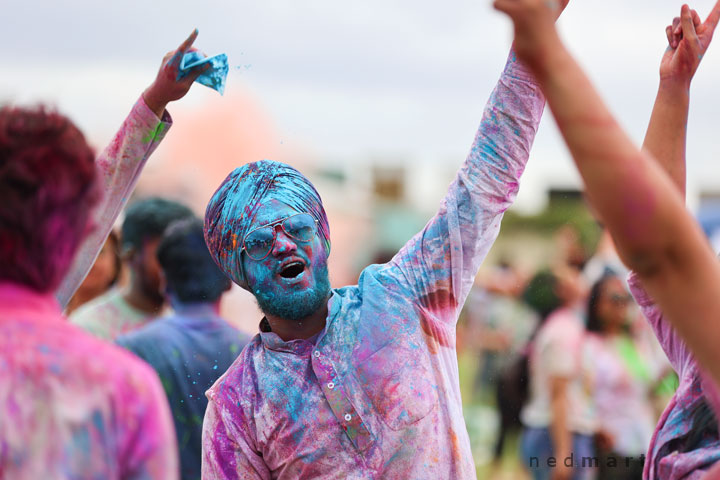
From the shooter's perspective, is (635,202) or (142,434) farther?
(142,434)

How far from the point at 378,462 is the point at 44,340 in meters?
1.16

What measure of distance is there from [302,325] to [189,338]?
1319mm

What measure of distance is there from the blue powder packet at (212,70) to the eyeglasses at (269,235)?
0.51m

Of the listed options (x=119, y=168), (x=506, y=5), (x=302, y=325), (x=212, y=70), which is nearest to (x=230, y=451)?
(x=302, y=325)

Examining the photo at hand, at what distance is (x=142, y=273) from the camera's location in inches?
189

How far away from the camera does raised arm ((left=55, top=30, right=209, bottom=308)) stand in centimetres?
279

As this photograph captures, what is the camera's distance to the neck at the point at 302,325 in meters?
2.67

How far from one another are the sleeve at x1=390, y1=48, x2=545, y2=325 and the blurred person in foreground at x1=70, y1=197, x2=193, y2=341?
235cm

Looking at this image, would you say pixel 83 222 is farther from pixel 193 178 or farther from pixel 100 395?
pixel 193 178

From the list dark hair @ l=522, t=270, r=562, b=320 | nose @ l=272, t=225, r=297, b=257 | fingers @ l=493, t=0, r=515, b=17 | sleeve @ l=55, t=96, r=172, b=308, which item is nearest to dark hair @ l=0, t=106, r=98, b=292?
fingers @ l=493, t=0, r=515, b=17

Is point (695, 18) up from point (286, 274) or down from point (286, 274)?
up

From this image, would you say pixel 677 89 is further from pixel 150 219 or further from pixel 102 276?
pixel 102 276

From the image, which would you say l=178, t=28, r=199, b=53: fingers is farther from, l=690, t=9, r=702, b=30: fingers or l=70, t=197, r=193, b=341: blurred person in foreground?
l=70, t=197, r=193, b=341: blurred person in foreground

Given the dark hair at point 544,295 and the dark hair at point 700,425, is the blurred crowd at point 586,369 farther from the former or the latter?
the dark hair at point 700,425
